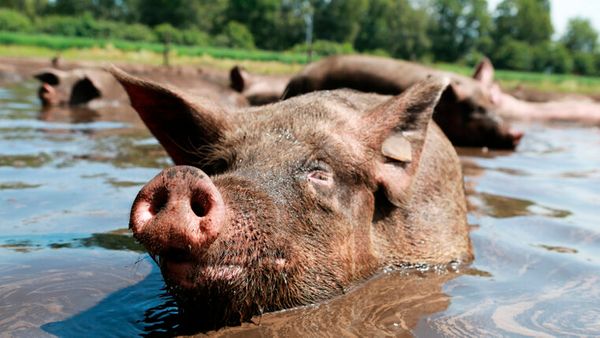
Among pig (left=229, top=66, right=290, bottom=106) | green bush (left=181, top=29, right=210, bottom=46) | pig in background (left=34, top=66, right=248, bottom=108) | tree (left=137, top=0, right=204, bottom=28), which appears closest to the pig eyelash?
pig (left=229, top=66, right=290, bottom=106)

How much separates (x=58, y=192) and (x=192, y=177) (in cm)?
338

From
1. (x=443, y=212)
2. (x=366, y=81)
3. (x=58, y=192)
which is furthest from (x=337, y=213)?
(x=366, y=81)

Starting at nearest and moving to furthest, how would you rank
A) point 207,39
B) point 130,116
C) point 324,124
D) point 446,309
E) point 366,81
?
1. point 446,309
2. point 324,124
3. point 366,81
4. point 130,116
5. point 207,39

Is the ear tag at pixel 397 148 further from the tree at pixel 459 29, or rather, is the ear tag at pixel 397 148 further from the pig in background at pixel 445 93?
the tree at pixel 459 29

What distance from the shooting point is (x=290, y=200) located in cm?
352

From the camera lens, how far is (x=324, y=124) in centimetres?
409

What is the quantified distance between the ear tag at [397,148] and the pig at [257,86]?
32.1ft

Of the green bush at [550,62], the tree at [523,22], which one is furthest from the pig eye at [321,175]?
the tree at [523,22]

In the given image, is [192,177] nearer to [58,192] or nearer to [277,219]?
[277,219]

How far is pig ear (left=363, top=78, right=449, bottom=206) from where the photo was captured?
4164 mm

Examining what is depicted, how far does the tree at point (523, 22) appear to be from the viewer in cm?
14062

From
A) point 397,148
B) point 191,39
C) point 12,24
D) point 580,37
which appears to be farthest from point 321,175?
point 580,37

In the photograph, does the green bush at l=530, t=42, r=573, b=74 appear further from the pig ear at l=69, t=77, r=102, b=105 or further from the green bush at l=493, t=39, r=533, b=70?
the pig ear at l=69, t=77, r=102, b=105

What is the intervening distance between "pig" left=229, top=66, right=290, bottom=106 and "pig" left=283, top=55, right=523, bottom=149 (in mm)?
3824
